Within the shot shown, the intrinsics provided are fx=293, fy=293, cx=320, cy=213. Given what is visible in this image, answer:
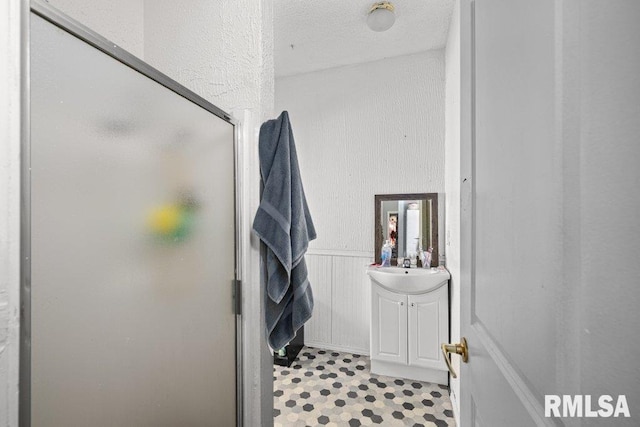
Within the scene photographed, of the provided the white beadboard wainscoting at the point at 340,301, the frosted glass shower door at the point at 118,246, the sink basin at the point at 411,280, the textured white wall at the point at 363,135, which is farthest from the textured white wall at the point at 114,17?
the white beadboard wainscoting at the point at 340,301

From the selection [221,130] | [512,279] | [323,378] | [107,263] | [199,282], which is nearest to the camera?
[512,279]

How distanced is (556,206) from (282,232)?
874 millimetres

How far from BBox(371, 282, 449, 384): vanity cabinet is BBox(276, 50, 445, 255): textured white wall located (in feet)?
1.92

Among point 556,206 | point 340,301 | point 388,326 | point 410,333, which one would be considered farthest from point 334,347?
point 556,206

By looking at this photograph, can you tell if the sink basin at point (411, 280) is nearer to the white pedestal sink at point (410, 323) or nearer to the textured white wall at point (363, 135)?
the white pedestal sink at point (410, 323)

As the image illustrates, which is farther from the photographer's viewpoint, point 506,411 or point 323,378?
point 323,378

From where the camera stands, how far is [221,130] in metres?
1.07

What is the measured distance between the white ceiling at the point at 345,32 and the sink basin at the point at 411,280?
5.98 feet

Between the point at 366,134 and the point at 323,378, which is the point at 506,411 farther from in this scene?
the point at 366,134

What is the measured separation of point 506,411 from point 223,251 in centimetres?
91

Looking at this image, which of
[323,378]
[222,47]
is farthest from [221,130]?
[323,378]

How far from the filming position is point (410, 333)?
2.20m

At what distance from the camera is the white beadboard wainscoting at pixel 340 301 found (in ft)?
8.79

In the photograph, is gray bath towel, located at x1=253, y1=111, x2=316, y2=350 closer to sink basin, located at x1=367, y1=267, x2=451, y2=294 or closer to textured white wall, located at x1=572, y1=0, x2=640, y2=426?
textured white wall, located at x1=572, y1=0, x2=640, y2=426
